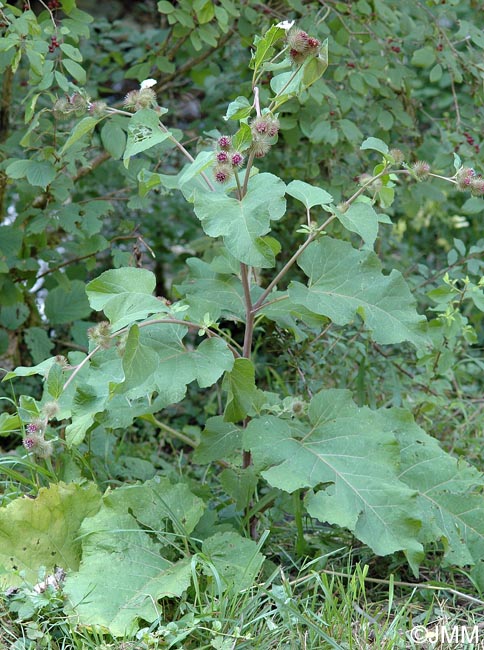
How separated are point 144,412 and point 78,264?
1545 mm

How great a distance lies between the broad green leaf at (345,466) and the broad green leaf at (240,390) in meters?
0.05

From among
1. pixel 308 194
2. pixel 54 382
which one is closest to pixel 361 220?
pixel 308 194

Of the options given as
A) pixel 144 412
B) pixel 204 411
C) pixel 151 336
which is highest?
pixel 151 336

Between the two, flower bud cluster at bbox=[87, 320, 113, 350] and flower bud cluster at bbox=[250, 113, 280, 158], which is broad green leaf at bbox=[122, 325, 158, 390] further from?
flower bud cluster at bbox=[250, 113, 280, 158]

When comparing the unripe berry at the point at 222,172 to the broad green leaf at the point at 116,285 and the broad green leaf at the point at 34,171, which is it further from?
the broad green leaf at the point at 34,171

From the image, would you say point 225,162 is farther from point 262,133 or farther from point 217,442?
point 217,442

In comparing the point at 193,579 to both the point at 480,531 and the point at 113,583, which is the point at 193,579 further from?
the point at 480,531

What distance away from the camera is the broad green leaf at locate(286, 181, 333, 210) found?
2252 mm

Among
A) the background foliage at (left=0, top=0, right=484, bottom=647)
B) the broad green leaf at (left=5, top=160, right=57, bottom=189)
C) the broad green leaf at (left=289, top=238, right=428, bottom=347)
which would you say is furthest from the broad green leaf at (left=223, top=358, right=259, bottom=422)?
the broad green leaf at (left=5, top=160, right=57, bottom=189)

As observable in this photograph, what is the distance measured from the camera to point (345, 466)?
2.23m

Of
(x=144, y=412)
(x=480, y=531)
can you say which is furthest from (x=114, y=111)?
(x=480, y=531)

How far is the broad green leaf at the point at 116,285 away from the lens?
83.9 inches

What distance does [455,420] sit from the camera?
134 inches

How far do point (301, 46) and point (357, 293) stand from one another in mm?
665
